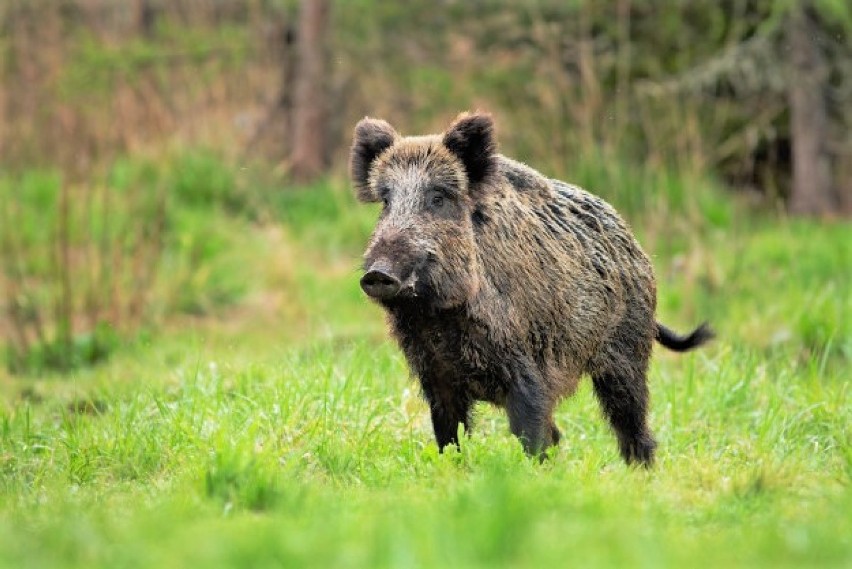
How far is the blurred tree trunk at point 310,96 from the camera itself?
1430 centimetres

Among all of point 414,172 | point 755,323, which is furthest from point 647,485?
point 755,323

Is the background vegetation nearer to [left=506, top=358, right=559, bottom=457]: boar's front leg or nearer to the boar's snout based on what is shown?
[left=506, top=358, right=559, bottom=457]: boar's front leg

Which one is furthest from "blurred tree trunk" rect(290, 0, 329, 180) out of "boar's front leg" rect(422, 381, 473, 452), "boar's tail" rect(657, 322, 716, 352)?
"boar's front leg" rect(422, 381, 473, 452)

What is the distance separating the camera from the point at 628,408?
21.8 ft

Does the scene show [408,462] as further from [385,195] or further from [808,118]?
[808,118]

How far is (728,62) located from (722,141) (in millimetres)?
1844

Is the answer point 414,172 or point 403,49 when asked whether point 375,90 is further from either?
point 414,172

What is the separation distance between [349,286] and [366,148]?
212 inches

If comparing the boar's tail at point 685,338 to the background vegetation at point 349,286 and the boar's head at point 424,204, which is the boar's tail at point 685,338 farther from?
the boar's head at point 424,204

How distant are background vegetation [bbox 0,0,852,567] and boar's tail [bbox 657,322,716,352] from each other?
17.6 inches

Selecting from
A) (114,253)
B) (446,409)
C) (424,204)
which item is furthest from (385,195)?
(114,253)

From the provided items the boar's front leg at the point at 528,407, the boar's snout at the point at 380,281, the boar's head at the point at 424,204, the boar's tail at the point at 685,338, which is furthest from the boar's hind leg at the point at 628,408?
the boar's snout at the point at 380,281

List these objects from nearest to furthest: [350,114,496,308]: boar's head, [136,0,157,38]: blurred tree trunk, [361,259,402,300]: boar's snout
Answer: [361,259,402,300]: boar's snout
[350,114,496,308]: boar's head
[136,0,157,38]: blurred tree trunk

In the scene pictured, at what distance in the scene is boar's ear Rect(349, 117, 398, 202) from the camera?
6.23m
